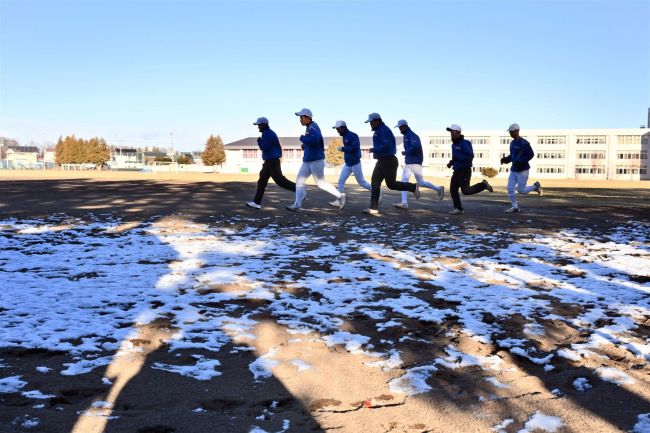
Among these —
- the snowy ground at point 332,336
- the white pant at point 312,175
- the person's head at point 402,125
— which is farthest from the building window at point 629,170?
the snowy ground at point 332,336

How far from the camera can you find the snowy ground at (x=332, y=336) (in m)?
2.18

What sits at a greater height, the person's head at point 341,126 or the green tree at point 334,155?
the green tree at point 334,155

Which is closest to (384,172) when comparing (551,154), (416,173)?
(416,173)

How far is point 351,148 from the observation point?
36.0 feet

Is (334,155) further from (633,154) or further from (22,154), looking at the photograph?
(22,154)

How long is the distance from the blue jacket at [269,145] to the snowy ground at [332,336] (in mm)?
4603

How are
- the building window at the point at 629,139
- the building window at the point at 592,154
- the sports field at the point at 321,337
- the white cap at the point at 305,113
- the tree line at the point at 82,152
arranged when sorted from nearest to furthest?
the sports field at the point at 321,337 → the white cap at the point at 305,113 → the building window at the point at 629,139 → the building window at the point at 592,154 → the tree line at the point at 82,152

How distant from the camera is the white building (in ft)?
304

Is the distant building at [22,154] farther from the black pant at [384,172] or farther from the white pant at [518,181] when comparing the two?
the white pant at [518,181]

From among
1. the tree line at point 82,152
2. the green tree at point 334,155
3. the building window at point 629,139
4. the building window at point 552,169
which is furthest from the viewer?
the tree line at point 82,152

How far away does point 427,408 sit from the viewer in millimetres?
2217

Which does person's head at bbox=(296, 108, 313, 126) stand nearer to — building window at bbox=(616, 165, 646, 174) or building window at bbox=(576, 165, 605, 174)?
building window at bbox=(576, 165, 605, 174)

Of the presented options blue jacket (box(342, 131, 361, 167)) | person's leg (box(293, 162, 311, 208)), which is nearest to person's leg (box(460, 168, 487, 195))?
blue jacket (box(342, 131, 361, 167))

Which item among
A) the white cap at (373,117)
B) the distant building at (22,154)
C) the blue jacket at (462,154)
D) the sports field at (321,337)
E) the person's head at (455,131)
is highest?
the distant building at (22,154)
